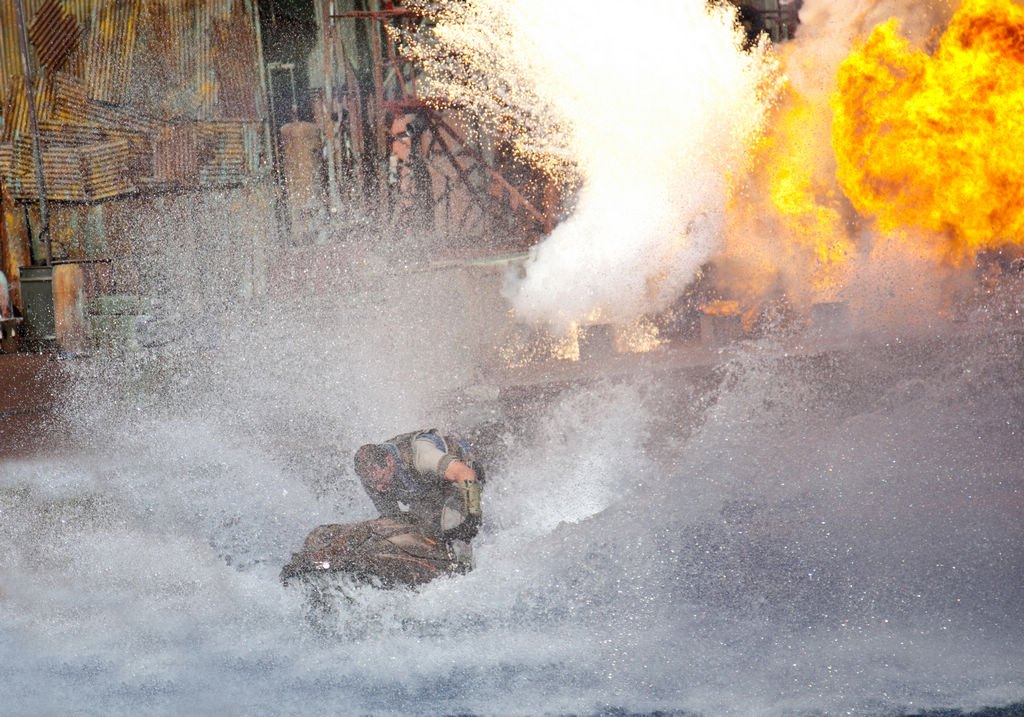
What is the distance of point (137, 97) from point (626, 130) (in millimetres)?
5754

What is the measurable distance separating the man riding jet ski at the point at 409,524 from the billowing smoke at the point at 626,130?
415 centimetres

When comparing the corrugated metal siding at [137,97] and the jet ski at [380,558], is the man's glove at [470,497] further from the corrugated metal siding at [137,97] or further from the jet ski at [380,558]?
the corrugated metal siding at [137,97]

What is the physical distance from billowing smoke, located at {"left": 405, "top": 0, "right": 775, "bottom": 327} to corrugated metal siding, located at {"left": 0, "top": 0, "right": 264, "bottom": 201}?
287cm

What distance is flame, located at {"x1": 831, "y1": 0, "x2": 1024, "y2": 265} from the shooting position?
9586 millimetres

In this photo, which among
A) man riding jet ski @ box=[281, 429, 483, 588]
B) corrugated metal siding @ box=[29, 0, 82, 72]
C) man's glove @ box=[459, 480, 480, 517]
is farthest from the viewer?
corrugated metal siding @ box=[29, 0, 82, 72]

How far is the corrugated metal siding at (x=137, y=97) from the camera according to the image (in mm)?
12055

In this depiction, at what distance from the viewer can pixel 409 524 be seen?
6.54m

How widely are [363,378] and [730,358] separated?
11.6ft

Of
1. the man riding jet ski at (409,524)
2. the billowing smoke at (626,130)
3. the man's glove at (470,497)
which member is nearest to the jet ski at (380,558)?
the man riding jet ski at (409,524)

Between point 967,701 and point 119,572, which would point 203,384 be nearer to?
point 119,572

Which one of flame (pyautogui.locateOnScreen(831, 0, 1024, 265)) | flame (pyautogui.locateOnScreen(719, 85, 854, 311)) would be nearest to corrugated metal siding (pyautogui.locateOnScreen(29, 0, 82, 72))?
flame (pyautogui.locateOnScreen(719, 85, 854, 311))

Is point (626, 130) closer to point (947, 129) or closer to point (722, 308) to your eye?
point (722, 308)

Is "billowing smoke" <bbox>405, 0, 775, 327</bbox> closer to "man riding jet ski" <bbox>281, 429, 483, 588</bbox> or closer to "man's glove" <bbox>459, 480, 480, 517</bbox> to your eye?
"man riding jet ski" <bbox>281, 429, 483, 588</bbox>

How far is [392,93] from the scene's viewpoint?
42.4 feet
